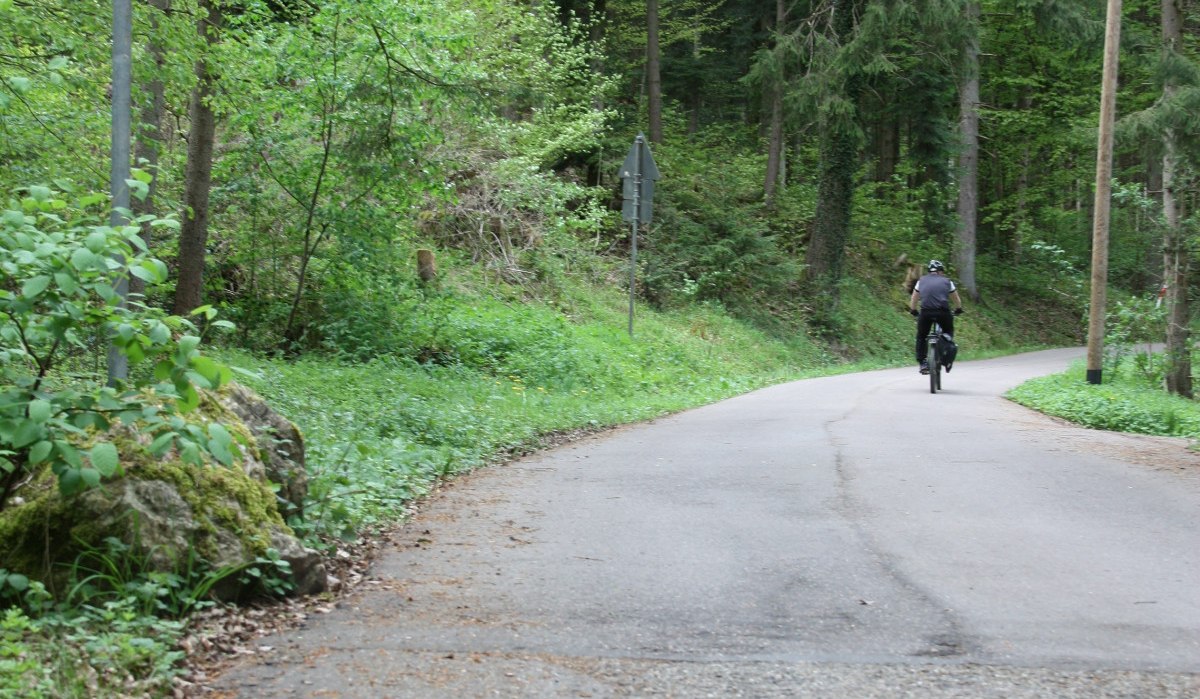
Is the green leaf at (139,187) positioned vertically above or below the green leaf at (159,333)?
above

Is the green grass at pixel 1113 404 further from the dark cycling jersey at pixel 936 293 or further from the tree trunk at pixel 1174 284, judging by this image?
the dark cycling jersey at pixel 936 293

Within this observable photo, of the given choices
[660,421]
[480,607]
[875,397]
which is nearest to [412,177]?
[660,421]

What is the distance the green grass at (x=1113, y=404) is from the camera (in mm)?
13586

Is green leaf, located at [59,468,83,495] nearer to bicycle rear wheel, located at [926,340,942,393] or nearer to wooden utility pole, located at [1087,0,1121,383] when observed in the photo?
bicycle rear wheel, located at [926,340,942,393]

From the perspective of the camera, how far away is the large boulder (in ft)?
15.3

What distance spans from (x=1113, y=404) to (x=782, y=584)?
35.3ft

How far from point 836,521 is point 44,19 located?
838cm

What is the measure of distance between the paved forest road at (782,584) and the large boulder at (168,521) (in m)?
0.50

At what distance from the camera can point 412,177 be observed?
47.4 feet

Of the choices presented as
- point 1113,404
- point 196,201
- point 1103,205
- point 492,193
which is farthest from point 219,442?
point 492,193

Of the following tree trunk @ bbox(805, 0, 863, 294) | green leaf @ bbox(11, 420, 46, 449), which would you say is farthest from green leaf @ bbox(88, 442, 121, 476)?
tree trunk @ bbox(805, 0, 863, 294)

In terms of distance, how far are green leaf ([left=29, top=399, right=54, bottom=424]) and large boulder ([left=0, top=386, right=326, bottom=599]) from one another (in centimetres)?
68

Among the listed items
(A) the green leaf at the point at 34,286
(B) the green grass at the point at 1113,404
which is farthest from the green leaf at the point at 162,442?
(B) the green grass at the point at 1113,404

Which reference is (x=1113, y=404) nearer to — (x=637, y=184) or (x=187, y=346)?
(x=637, y=184)
